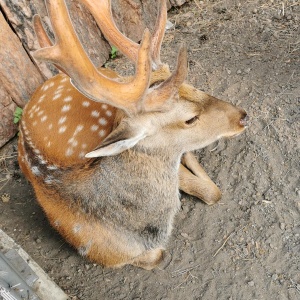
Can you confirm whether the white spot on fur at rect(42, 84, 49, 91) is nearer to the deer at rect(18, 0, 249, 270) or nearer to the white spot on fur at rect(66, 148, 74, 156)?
the deer at rect(18, 0, 249, 270)

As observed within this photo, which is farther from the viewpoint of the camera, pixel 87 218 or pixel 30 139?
pixel 30 139

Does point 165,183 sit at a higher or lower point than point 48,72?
lower

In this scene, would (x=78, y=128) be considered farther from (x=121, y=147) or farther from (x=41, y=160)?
(x=121, y=147)

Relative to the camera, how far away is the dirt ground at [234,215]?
10.7 feet

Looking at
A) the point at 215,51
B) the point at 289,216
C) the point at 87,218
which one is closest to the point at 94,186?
the point at 87,218

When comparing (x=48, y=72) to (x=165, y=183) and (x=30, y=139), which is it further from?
(x=165, y=183)

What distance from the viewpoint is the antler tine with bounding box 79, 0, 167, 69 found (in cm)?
289

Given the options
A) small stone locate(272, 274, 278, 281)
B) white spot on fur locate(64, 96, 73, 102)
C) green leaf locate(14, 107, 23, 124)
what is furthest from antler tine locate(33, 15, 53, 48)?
small stone locate(272, 274, 278, 281)

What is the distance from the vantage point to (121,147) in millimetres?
2572

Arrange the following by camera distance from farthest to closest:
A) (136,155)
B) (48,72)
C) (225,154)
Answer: (48,72) → (225,154) → (136,155)

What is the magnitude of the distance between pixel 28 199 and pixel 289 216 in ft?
6.67

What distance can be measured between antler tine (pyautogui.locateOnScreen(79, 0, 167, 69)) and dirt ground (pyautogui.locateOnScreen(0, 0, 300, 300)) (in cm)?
119

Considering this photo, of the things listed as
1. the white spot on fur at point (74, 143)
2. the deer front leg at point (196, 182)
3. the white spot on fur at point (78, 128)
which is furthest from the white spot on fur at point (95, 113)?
the deer front leg at point (196, 182)

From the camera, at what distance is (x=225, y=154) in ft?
12.5
